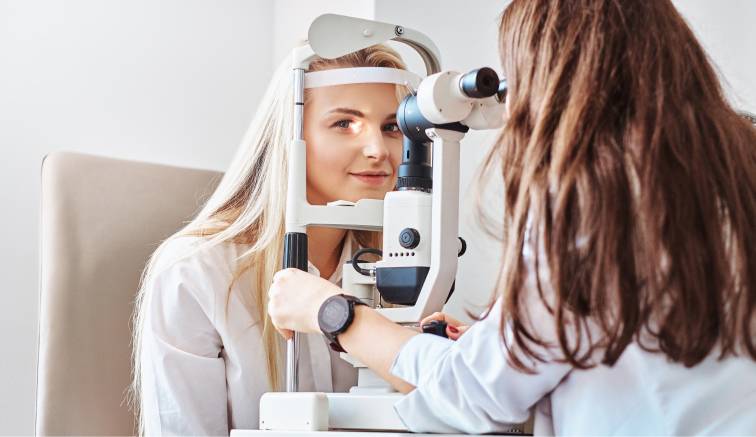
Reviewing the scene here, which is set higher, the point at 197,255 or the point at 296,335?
the point at 197,255

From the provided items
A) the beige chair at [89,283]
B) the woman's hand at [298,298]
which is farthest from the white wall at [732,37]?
the beige chair at [89,283]

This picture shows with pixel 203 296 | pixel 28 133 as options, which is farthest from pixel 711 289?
pixel 28 133

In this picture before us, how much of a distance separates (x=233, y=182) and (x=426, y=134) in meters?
0.55

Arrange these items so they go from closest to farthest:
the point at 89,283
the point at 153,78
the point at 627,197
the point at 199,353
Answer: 1. the point at 627,197
2. the point at 199,353
3. the point at 89,283
4. the point at 153,78

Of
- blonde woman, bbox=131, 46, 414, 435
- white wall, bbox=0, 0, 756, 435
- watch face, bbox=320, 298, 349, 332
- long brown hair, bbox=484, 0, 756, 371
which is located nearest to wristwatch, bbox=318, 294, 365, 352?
watch face, bbox=320, 298, 349, 332

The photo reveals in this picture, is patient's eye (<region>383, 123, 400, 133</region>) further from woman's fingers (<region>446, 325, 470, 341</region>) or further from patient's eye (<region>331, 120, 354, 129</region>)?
woman's fingers (<region>446, 325, 470, 341</region>)

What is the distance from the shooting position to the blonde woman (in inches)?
55.2

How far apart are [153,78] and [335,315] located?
130cm

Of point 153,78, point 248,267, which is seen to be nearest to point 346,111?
point 248,267

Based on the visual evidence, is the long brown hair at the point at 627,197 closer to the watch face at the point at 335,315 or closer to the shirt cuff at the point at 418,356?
the shirt cuff at the point at 418,356

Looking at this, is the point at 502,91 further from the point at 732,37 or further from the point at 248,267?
the point at 732,37

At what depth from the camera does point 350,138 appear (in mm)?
1484

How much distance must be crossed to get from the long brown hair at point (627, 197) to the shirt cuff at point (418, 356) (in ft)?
0.36

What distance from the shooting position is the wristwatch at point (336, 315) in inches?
41.6
